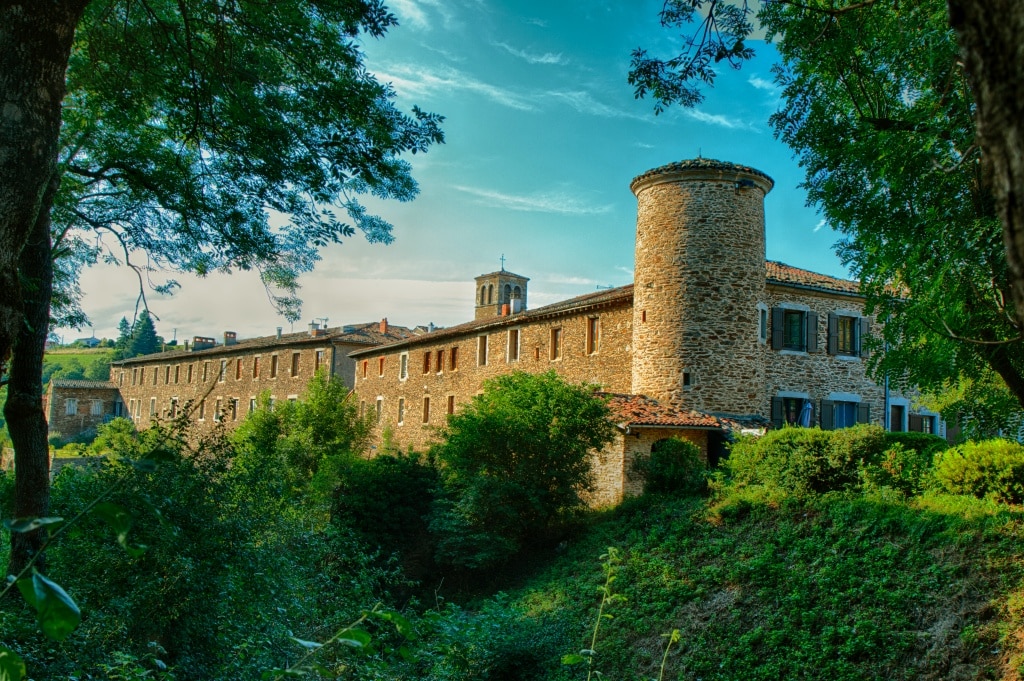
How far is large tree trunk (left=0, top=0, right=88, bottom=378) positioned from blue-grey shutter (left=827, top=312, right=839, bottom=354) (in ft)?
70.5

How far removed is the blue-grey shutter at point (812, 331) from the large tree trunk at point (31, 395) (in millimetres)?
19256

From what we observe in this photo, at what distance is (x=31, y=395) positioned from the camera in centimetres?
700

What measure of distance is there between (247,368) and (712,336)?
32.3 metres

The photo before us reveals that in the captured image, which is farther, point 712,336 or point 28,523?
point 712,336

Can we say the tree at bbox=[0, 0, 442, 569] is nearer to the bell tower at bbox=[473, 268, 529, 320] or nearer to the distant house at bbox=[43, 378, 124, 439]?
the bell tower at bbox=[473, 268, 529, 320]

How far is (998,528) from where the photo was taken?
10.5m

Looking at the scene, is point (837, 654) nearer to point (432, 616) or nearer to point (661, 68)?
point (432, 616)

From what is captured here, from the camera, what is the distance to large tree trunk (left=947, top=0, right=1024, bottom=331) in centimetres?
137

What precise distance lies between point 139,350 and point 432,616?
8160 cm

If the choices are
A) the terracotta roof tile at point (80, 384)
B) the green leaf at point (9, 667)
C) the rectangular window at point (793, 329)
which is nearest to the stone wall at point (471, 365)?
the rectangular window at point (793, 329)

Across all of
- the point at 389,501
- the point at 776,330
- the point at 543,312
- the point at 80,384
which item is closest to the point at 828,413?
the point at 776,330

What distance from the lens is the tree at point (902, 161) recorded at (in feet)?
22.9

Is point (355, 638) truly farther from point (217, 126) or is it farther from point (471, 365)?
point (471, 365)

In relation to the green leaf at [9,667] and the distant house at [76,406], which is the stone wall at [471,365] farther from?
the distant house at [76,406]
